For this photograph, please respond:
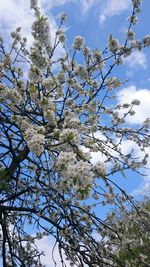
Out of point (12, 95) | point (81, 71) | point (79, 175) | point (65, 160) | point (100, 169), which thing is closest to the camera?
point (79, 175)

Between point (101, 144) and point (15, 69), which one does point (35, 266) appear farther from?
point (15, 69)

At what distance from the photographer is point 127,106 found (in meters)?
8.00

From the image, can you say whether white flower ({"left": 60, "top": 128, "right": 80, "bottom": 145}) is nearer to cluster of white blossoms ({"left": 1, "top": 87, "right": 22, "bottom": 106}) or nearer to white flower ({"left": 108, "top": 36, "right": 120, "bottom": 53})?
cluster of white blossoms ({"left": 1, "top": 87, "right": 22, "bottom": 106})

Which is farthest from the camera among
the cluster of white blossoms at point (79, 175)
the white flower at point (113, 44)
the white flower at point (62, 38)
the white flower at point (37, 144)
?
the white flower at point (62, 38)

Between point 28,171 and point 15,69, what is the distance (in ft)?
5.34

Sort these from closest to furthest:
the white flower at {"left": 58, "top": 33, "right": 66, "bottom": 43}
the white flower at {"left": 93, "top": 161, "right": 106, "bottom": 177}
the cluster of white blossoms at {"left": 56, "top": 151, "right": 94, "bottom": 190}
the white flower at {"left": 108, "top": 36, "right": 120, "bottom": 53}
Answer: the cluster of white blossoms at {"left": 56, "top": 151, "right": 94, "bottom": 190}
the white flower at {"left": 93, "top": 161, "right": 106, "bottom": 177}
the white flower at {"left": 108, "top": 36, "right": 120, "bottom": 53}
the white flower at {"left": 58, "top": 33, "right": 66, "bottom": 43}

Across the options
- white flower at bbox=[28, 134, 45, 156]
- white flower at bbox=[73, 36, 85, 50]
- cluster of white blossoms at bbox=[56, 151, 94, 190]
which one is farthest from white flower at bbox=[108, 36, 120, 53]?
cluster of white blossoms at bbox=[56, 151, 94, 190]

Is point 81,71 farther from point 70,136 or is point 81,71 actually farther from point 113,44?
point 70,136

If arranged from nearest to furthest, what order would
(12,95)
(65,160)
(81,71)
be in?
(65,160) < (12,95) < (81,71)

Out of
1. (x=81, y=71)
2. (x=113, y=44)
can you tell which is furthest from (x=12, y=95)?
(x=113, y=44)

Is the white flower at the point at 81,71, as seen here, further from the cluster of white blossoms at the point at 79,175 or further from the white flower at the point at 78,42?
the cluster of white blossoms at the point at 79,175

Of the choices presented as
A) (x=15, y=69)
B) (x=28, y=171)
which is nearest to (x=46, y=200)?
(x=28, y=171)

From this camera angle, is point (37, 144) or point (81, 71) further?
point (81, 71)

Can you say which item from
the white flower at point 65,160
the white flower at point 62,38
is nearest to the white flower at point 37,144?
the white flower at point 65,160
